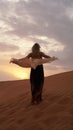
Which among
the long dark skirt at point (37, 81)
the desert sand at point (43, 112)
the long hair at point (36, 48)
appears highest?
the long hair at point (36, 48)

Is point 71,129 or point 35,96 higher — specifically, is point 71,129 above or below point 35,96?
below

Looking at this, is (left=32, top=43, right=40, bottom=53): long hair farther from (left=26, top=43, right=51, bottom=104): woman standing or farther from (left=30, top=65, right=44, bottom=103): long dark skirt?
(left=30, top=65, right=44, bottom=103): long dark skirt

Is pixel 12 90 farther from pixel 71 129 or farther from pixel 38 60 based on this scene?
pixel 71 129

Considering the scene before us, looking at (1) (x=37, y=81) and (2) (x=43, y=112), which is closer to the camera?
(2) (x=43, y=112)

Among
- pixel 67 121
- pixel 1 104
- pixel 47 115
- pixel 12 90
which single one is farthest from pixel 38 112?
pixel 12 90

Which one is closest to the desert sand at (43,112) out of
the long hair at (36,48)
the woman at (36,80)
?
the woman at (36,80)

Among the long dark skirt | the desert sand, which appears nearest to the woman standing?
the long dark skirt

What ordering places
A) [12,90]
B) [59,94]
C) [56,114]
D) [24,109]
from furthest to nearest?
1. [12,90]
2. [59,94]
3. [24,109]
4. [56,114]

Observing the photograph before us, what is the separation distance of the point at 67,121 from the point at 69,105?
147 cm

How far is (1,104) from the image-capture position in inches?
650

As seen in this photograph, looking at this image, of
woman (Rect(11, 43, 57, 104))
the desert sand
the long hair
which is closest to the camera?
the desert sand

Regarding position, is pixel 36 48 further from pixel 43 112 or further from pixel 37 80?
pixel 43 112

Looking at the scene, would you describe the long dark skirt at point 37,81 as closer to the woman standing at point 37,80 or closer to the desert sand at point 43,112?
the woman standing at point 37,80

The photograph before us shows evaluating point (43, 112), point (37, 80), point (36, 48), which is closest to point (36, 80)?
point (37, 80)
